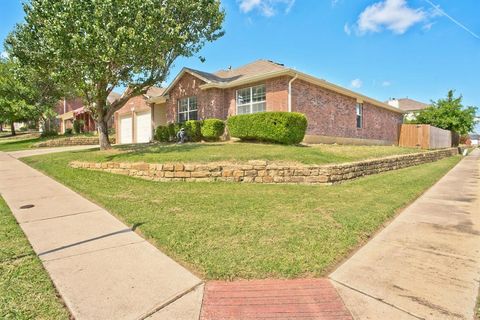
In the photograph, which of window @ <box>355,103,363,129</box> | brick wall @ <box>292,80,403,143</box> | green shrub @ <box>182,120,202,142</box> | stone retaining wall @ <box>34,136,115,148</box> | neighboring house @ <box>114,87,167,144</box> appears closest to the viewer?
brick wall @ <box>292,80,403,143</box>

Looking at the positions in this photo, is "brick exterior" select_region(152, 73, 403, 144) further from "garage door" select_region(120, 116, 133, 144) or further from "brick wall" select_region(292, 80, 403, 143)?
"garage door" select_region(120, 116, 133, 144)

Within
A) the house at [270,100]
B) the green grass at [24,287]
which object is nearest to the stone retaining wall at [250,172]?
the green grass at [24,287]

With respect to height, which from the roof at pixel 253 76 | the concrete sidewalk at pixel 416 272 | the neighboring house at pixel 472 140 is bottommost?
the concrete sidewalk at pixel 416 272

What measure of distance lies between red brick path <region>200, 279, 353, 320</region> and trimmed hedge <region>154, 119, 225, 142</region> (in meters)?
14.0

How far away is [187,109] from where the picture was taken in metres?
19.9

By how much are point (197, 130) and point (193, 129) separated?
32 cm

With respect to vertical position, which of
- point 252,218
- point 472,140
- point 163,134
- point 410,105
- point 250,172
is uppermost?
point 410,105

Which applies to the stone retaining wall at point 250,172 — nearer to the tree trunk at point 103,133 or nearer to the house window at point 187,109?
the tree trunk at point 103,133

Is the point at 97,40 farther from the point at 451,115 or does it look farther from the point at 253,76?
the point at 451,115

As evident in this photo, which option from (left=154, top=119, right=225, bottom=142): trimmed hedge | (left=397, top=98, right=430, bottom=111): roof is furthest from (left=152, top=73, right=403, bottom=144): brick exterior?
(left=397, top=98, right=430, bottom=111): roof

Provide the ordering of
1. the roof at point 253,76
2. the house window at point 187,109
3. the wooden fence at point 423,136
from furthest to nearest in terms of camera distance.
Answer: the wooden fence at point 423,136 < the house window at point 187,109 < the roof at point 253,76

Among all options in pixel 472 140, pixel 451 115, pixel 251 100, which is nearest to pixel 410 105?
pixel 451 115

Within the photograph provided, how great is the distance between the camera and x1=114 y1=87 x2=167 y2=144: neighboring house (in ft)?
77.3

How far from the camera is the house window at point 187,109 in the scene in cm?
1927
